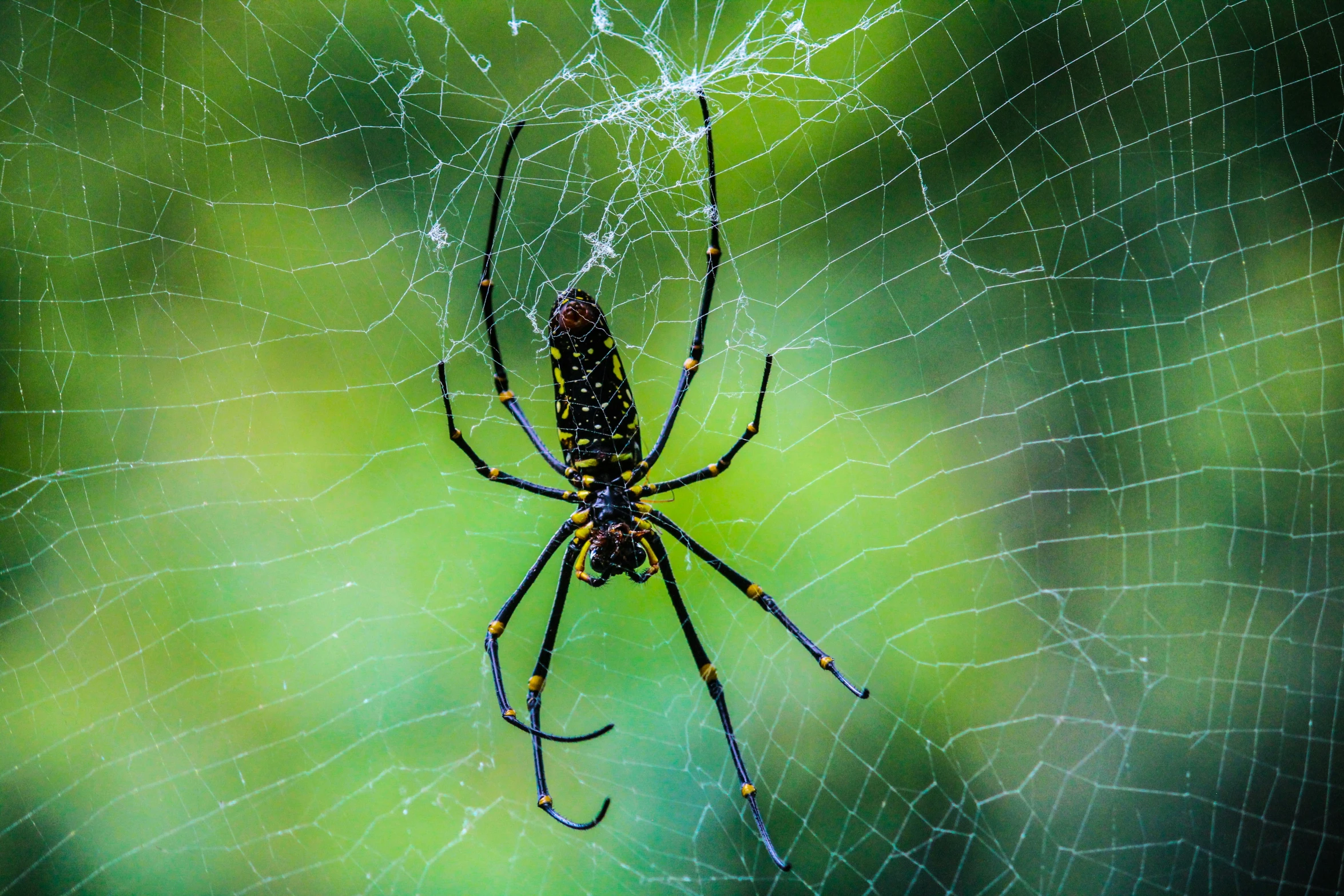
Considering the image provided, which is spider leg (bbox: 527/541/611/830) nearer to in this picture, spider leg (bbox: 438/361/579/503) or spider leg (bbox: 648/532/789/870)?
spider leg (bbox: 438/361/579/503)

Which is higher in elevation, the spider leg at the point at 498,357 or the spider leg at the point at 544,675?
the spider leg at the point at 498,357

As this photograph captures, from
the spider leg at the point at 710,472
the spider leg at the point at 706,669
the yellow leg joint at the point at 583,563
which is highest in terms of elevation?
the spider leg at the point at 710,472

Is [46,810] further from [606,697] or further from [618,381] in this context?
[618,381]

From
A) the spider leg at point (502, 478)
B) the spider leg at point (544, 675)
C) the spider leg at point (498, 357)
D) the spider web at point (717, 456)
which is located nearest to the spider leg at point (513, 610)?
the spider leg at point (544, 675)

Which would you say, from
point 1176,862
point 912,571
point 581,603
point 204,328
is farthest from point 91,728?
point 1176,862

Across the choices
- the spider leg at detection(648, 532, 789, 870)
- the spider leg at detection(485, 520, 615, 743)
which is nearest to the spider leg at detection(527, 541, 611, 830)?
the spider leg at detection(485, 520, 615, 743)

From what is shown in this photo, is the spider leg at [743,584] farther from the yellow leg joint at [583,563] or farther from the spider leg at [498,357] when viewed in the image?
the spider leg at [498,357]

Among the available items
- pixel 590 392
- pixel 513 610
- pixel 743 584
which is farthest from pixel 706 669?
pixel 590 392

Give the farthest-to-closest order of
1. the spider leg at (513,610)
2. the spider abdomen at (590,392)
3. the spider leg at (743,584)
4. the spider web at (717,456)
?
the spider web at (717,456)
the spider leg at (513,610)
the spider leg at (743,584)
the spider abdomen at (590,392)

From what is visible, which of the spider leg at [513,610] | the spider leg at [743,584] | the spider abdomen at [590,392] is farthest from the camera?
the spider leg at [513,610]

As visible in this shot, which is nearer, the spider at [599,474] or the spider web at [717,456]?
the spider at [599,474]
